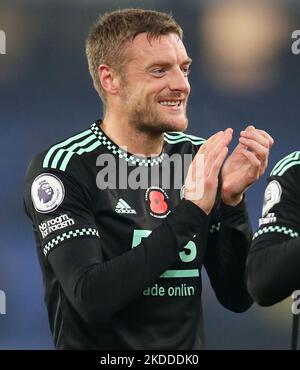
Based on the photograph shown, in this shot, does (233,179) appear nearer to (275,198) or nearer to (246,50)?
(275,198)

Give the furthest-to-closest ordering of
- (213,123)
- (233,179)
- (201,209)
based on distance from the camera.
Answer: (213,123) → (233,179) → (201,209)

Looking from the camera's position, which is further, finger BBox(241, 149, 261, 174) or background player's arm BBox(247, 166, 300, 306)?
finger BBox(241, 149, 261, 174)

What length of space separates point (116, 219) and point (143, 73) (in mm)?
392

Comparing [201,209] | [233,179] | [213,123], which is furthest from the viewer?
[213,123]

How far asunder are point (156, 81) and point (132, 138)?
16 centimetres

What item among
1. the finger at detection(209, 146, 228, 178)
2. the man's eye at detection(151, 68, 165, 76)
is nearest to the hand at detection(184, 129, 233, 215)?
the finger at detection(209, 146, 228, 178)

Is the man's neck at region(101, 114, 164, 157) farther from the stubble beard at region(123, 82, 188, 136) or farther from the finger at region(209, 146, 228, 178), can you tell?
the finger at region(209, 146, 228, 178)

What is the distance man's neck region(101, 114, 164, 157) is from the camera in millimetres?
2279

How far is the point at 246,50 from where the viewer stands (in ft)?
11.6

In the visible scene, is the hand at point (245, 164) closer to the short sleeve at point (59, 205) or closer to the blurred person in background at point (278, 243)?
the blurred person in background at point (278, 243)

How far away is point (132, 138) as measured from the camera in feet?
7.49

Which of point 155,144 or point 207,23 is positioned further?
point 207,23

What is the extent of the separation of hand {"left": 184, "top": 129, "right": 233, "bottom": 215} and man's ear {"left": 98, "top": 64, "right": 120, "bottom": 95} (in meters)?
0.32
